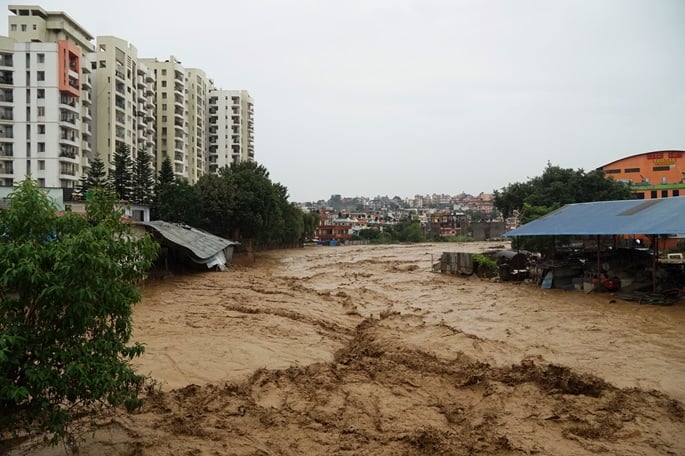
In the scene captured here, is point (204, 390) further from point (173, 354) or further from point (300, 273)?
point (300, 273)

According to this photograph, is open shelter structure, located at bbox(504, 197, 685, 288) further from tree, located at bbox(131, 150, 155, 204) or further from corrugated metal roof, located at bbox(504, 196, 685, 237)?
tree, located at bbox(131, 150, 155, 204)

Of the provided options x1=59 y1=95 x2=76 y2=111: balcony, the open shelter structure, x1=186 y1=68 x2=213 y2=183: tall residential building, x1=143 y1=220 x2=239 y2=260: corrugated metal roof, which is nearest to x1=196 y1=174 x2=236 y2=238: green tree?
x1=143 y1=220 x2=239 y2=260: corrugated metal roof

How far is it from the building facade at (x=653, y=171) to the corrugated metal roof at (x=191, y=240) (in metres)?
46.2

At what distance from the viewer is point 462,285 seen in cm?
2356

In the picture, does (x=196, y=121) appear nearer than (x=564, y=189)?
No

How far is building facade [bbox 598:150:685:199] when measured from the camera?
53.1m

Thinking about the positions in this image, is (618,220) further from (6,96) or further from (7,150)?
(6,96)

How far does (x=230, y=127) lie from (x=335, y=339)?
82174 millimetres

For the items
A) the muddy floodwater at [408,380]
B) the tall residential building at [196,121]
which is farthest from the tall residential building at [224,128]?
the muddy floodwater at [408,380]

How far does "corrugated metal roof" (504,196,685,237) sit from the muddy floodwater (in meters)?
2.67

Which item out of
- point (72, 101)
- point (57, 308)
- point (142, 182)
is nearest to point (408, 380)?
point (57, 308)

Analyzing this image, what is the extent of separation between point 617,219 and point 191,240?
21.1 meters

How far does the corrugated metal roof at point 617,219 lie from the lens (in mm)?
16672

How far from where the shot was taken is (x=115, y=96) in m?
54.0
